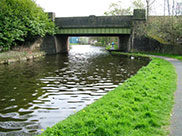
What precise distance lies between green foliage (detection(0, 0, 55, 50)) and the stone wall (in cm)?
1577

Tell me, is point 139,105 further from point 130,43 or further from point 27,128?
point 130,43

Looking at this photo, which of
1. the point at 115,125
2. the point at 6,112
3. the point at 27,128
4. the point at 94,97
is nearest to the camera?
the point at 115,125

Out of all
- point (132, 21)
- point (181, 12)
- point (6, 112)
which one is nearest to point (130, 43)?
point (132, 21)

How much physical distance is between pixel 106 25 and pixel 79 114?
110 ft

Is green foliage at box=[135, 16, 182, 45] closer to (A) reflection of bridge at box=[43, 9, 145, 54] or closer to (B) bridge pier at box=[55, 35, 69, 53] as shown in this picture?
(A) reflection of bridge at box=[43, 9, 145, 54]

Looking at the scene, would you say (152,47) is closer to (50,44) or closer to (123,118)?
(50,44)

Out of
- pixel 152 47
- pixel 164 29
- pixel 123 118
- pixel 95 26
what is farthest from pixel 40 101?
pixel 95 26

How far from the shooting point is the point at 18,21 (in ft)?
92.1

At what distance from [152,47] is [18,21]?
20.2 m

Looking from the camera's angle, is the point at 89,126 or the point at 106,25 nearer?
the point at 89,126

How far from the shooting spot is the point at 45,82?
39.2 feet

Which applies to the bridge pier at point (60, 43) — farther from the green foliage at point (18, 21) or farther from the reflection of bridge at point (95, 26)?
the green foliage at point (18, 21)

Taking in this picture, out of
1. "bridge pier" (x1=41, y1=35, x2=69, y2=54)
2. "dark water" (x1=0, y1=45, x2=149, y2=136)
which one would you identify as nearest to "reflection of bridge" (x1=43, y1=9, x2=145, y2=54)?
"bridge pier" (x1=41, y1=35, x2=69, y2=54)

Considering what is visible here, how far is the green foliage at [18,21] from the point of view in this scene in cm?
2567
